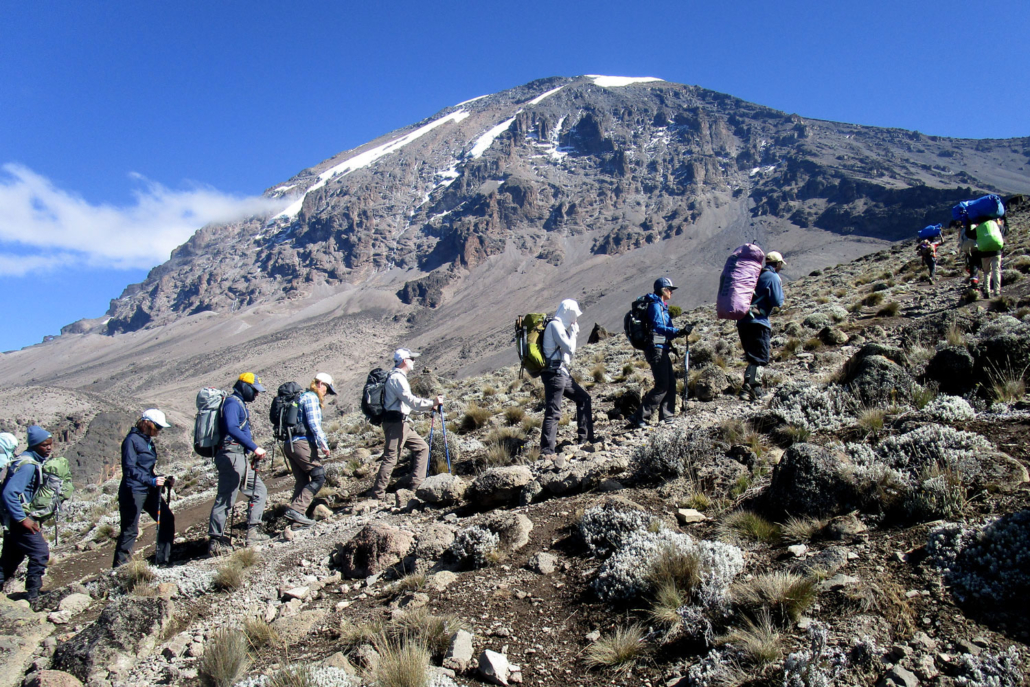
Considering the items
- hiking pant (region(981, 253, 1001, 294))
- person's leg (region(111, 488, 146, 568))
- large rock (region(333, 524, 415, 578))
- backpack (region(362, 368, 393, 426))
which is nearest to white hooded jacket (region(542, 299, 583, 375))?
backpack (region(362, 368, 393, 426))

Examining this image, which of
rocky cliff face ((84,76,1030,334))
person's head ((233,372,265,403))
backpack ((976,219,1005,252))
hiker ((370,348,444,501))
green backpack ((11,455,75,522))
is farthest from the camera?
rocky cliff face ((84,76,1030,334))

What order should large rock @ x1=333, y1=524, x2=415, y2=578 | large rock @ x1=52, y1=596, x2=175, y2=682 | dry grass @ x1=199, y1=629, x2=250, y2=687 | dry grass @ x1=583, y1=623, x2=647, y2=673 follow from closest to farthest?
dry grass @ x1=583, y1=623, x2=647, y2=673 < dry grass @ x1=199, y1=629, x2=250, y2=687 < large rock @ x1=52, y1=596, x2=175, y2=682 < large rock @ x1=333, y1=524, x2=415, y2=578

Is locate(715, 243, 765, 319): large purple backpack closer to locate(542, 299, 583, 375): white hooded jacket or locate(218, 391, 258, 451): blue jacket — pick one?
locate(542, 299, 583, 375): white hooded jacket

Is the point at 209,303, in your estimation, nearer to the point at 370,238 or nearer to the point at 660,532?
the point at 370,238

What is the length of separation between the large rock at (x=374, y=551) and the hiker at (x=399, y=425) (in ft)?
6.09

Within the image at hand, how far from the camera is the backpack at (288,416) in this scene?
255 inches

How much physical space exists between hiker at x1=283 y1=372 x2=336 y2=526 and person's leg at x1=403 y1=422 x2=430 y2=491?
0.95m

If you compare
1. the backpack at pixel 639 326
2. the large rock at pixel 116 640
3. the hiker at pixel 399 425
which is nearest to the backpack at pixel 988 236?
the backpack at pixel 639 326

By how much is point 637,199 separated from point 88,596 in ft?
552

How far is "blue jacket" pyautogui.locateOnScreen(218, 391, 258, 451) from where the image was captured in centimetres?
579

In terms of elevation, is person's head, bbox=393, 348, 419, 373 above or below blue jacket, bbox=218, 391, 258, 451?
above

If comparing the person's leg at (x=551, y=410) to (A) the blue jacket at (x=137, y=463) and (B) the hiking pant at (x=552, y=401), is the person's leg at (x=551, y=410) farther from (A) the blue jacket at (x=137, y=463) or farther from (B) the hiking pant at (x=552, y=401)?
(A) the blue jacket at (x=137, y=463)

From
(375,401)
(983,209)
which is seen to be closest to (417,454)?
(375,401)

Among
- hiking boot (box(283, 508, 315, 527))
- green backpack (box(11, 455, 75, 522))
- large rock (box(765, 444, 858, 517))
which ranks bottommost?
hiking boot (box(283, 508, 315, 527))
